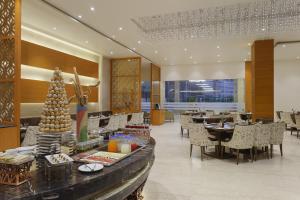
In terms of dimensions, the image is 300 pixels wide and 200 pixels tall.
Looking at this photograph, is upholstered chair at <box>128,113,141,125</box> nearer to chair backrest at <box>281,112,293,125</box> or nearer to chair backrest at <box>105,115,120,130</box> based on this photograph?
chair backrest at <box>105,115,120,130</box>

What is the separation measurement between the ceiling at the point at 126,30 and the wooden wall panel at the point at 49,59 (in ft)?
2.15

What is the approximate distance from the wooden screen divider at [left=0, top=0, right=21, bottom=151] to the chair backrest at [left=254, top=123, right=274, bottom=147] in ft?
18.4

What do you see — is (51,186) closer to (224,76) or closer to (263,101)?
(263,101)

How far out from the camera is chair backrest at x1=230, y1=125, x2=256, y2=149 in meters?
5.73

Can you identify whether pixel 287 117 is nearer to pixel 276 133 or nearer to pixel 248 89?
pixel 248 89

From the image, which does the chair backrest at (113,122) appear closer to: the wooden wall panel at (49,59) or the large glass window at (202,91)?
the wooden wall panel at (49,59)

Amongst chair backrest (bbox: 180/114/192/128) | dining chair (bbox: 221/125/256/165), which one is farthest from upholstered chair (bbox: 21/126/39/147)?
chair backrest (bbox: 180/114/192/128)

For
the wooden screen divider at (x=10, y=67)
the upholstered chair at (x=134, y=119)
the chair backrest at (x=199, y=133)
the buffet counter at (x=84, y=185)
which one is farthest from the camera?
the upholstered chair at (x=134, y=119)

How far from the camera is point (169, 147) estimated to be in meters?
7.86

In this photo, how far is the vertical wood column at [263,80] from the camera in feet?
29.7

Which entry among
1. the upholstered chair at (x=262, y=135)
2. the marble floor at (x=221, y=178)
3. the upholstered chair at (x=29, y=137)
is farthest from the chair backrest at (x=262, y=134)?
the upholstered chair at (x=29, y=137)

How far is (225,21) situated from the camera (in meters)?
7.30

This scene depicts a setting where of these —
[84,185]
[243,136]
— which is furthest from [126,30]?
[84,185]

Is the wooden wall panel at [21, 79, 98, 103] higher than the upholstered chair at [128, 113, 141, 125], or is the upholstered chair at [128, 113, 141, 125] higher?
the wooden wall panel at [21, 79, 98, 103]
